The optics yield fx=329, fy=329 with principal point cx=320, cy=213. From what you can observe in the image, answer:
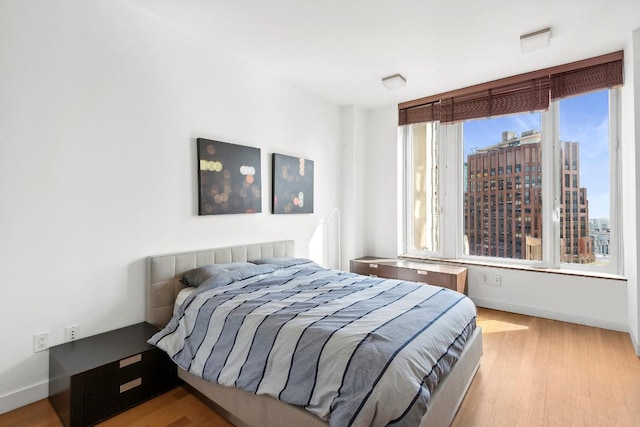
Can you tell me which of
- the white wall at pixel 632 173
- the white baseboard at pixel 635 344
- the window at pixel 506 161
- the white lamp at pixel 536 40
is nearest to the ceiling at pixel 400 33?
the white lamp at pixel 536 40

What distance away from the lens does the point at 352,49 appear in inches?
115

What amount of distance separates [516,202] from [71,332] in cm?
431

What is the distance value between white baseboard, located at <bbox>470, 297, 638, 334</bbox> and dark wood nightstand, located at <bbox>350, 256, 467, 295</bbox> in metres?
0.29

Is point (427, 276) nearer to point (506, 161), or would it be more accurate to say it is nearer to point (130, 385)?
point (506, 161)

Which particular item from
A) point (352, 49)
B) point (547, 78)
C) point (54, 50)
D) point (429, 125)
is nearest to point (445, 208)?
point (429, 125)

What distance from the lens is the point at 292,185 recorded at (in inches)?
144

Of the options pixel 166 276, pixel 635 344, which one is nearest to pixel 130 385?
pixel 166 276

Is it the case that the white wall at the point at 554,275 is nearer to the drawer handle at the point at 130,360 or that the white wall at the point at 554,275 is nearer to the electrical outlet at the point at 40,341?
the drawer handle at the point at 130,360

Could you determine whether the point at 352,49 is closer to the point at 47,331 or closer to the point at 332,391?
the point at 332,391

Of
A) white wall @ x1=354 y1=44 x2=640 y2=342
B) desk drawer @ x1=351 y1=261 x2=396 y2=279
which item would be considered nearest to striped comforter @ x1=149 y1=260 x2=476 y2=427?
desk drawer @ x1=351 y1=261 x2=396 y2=279

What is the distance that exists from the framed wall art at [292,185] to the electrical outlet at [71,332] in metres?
1.90

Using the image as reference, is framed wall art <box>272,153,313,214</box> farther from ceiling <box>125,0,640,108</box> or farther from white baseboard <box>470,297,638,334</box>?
white baseboard <box>470,297,638,334</box>

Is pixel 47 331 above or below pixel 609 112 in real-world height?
below

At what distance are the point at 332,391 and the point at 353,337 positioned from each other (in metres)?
0.24
